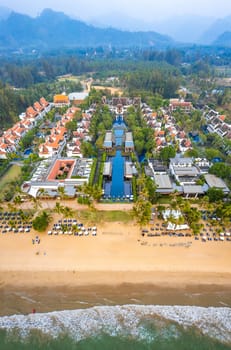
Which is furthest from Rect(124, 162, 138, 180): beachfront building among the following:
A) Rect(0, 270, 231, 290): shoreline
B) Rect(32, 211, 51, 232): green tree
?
Rect(0, 270, 231, 290): shoreline

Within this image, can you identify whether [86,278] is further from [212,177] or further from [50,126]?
[50,126]

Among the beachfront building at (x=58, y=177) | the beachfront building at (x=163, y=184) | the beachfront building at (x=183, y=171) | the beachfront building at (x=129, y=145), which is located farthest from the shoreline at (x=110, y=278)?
the beachfront building at (x=129, y=145)

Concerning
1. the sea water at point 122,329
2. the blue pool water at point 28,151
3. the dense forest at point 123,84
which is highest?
the dense forest at point 123,84

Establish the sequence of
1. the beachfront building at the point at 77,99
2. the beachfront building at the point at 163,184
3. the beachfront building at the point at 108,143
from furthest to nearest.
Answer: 1. the beachfront building at the point at 77,99
2. the beachfront building at the point at 108,143
3. the beachfront building at the point at 163,184

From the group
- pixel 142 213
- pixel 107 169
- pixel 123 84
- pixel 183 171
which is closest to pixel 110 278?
pixel 142 213

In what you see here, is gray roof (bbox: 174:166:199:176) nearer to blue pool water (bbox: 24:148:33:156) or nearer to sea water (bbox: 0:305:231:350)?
sea water (bbox: 0:305:231:350)

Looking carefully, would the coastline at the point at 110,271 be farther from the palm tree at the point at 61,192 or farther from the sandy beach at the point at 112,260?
the palm tree at the point at 61,192
